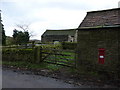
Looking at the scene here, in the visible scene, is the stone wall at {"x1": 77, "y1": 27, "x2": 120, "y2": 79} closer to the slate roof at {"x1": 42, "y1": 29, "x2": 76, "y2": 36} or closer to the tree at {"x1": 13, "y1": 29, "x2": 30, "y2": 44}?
the tree at {"x1": 13, "y1": 29, "x2": 30, "y2": 44}

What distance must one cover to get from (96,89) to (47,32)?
3951cm

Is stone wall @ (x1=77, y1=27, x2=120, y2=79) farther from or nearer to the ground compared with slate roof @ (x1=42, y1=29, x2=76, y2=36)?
nearer to the ground

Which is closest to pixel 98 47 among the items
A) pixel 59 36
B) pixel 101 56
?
pixel 101 56

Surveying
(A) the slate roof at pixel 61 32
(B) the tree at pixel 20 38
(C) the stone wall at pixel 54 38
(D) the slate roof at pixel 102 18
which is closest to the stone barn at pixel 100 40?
(D) the slate roof at pixel 102 18

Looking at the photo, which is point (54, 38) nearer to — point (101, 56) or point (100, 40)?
point (100, 40)

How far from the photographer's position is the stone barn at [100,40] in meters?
5.63

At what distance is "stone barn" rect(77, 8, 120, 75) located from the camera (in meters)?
5.63

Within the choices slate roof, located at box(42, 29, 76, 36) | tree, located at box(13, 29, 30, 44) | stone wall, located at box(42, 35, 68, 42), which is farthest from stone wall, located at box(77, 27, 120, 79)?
slate roof, located at box(42, 29, 76, 36)

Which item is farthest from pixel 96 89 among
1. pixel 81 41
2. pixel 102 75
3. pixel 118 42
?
pixel 81 41

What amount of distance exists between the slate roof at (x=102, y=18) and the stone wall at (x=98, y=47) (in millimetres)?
586

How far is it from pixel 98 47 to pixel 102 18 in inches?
79.6

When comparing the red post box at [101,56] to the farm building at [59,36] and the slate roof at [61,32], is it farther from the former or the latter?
the slate roof at [61,32]

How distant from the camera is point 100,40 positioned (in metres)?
6.07

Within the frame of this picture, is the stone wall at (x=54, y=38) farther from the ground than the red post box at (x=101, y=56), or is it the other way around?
the stone wall at (x=54, y=38)
